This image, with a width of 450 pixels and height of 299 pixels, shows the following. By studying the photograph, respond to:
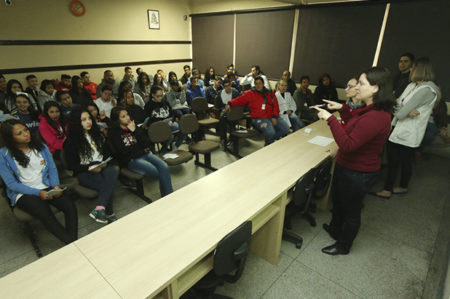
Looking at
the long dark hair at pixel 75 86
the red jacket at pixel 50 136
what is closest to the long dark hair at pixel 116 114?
the red jacket at pixel 50 136

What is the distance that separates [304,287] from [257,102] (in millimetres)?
2930

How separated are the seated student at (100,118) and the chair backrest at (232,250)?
9.39 ft

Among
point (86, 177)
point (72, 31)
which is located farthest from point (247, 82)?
point (86, 177)

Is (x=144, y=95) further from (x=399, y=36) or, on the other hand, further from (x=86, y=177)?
(x=399, y=36)

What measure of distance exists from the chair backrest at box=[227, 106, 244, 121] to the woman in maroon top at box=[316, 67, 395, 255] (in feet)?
7.32

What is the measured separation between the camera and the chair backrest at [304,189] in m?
2.12

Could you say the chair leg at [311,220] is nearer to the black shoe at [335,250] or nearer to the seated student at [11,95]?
the black shoe at [335,250]

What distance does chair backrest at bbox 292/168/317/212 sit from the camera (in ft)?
6.95

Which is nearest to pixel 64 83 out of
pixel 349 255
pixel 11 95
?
pixel 11 95

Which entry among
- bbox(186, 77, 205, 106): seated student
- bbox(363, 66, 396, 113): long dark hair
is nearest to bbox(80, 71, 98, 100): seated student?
bbox(186, 77, 205, 106): seated student

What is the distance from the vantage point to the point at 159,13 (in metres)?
7.34

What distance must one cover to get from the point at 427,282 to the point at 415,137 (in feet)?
5.07

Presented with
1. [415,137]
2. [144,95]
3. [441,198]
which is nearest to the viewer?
[415,137]

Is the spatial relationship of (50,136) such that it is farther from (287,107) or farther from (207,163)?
(287,107)
